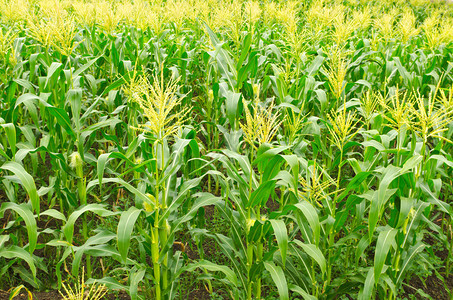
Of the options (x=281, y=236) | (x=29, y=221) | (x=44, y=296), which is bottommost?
(x=44, y=296)

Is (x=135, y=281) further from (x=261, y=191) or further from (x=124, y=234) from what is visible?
(x=261, y=191)

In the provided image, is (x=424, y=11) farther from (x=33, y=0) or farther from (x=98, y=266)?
(x=98, y=266)

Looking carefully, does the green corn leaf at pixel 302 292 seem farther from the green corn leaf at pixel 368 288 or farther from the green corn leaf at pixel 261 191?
the green corn leaf at pixel 261 191

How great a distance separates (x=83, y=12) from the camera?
6.60 meters

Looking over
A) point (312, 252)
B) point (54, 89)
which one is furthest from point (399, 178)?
point (54, 89)

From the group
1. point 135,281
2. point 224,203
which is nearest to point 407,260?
point 224,203

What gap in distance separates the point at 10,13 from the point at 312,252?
538 centimetres

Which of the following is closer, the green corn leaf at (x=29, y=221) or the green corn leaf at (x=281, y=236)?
the green corn leaf at (x=281, y=236)

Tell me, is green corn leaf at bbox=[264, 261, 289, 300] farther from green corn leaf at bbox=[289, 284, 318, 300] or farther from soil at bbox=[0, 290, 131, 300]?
soil at bbox=[0, 290, 131, 300]

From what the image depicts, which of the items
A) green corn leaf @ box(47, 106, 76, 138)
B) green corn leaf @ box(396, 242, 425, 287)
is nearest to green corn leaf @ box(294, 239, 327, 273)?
green corn leaf @ box(396, 242, 425, 287)

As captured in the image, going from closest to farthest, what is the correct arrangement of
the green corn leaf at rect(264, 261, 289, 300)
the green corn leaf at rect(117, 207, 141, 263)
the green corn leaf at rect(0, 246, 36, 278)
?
the green corn leaf at rect(117, 207, 141, 263) < the green corn leaf at rect(264, 261, 289, 300) < the green corn leaf at rect(0, 246, 36, 278)

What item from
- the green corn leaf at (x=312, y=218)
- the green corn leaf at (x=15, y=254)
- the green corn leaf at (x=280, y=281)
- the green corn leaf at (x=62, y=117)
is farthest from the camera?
the green corn leaf at (x=62, y=117)

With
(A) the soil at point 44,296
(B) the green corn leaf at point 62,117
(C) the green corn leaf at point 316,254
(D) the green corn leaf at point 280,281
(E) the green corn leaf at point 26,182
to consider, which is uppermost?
(B) the green corn leaf at point 62,117

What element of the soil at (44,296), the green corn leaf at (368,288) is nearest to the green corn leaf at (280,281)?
the green corn leaf at (368,288)
